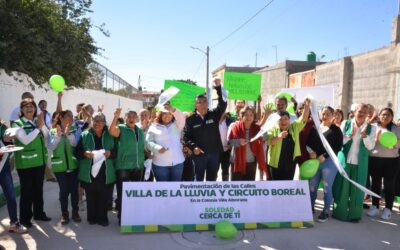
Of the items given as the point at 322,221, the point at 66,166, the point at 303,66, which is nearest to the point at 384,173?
the point at 322,221

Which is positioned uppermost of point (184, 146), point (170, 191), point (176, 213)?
point (184, 146)

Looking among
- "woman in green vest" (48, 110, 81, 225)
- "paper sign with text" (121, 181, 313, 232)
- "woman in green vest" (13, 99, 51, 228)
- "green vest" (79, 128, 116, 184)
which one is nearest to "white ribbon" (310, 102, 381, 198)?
"paper sign with text" (121, 181, 313, 232)

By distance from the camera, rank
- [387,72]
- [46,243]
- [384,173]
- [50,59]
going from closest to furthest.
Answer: [46,243]
[384,173]
[50,59]
[387,72]

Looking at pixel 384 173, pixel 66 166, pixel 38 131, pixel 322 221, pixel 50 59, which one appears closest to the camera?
pixel 38 131

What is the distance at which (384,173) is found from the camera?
5734 mm

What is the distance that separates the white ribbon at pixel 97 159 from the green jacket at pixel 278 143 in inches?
97.3

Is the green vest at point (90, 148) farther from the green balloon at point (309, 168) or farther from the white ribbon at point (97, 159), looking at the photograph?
the green balloon at point (309, 168)

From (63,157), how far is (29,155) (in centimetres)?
44

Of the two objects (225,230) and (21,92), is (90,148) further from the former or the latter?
(21,92)

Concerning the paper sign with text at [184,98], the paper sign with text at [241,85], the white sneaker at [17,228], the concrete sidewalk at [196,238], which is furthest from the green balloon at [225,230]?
the paper sign with text at [241,85]

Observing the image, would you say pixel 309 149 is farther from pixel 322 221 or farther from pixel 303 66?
pixel 303 66

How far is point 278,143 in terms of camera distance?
17.3 ft

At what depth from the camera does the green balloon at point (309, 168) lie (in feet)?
16.8

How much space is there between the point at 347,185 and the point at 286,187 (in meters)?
1.11
